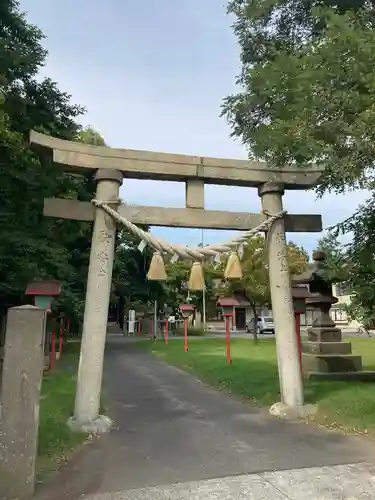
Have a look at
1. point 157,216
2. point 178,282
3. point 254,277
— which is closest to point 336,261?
point 157,216

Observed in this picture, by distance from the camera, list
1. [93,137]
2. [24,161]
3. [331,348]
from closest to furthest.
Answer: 1. [24,161]
2. [331,348]
3. [93,137]

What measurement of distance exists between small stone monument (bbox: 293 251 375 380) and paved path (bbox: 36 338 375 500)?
168 inches

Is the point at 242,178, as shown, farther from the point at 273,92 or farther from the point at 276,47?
the point at 276,47

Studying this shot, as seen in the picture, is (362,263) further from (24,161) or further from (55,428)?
(24,161)

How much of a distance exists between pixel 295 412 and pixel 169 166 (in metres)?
4.73

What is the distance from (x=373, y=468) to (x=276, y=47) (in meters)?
7.80

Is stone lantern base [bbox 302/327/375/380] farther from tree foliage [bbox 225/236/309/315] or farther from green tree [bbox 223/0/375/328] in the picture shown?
tree foliage [bbox 225/236/309/315]

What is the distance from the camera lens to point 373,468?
5.29 m

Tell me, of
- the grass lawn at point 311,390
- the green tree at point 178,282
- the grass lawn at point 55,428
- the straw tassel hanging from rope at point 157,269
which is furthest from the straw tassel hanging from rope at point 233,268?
the green tree at point 178,282

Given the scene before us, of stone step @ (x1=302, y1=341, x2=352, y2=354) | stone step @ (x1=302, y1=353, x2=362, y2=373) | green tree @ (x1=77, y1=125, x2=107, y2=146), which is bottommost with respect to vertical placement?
stone step @ (x1=302, y1=353, x2=362, y2=373)

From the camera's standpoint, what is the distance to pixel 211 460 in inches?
226

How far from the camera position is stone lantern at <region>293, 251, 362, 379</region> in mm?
12797

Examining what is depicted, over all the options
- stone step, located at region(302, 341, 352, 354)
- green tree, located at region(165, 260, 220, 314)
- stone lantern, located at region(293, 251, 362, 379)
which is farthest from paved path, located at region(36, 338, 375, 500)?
green tree, located at region(165, 260, 220, 314)

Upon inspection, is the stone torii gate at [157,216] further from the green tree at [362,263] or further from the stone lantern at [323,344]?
the stone lantern at [323,344]
